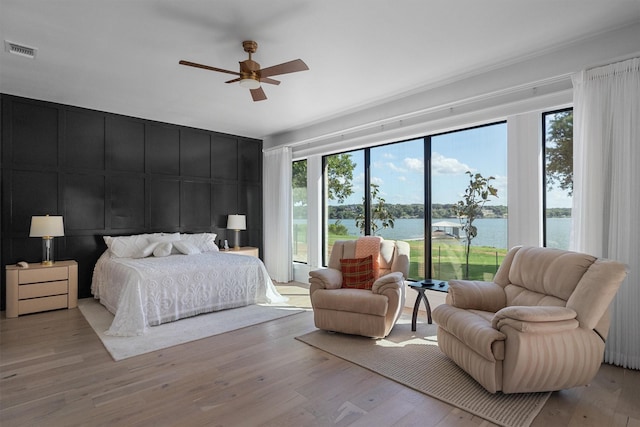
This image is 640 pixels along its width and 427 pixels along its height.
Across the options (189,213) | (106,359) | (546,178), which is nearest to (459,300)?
(546,178)

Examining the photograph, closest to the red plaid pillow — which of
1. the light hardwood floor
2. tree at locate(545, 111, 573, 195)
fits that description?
the light hardwood floor

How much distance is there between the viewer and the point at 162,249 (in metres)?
4.95

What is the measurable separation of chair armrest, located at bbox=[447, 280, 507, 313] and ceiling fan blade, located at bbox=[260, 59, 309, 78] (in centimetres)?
229

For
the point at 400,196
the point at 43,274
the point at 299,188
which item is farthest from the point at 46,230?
the point at 400,196

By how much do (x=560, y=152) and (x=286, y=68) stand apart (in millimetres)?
2826

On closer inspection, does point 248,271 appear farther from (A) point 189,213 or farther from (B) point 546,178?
(B) point 546,178

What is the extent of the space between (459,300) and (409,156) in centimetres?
245

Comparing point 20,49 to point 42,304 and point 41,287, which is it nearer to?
point 41,287

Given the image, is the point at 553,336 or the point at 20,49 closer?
the point at 553,336

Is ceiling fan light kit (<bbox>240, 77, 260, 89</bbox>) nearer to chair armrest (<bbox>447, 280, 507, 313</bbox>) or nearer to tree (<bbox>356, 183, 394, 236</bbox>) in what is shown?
chair armrest (<bbox>447, 280, 507, 313</bbox>)

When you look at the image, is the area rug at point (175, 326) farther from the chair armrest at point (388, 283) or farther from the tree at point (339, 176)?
the tree at point (339, 176)

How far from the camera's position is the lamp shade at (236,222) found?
6207mm

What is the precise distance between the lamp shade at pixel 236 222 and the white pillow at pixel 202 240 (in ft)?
1.35

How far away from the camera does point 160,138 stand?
572 centimetres
